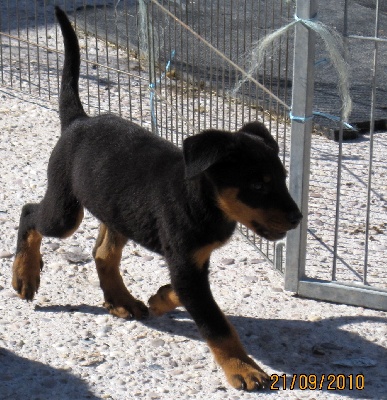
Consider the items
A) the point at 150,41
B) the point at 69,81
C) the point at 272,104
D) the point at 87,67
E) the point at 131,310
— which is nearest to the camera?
the point at 131,310

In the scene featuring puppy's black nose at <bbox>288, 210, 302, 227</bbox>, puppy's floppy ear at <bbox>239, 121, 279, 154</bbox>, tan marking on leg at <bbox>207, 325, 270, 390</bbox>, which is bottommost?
tan marking on leg at <bbox>207, 325, 270, 390</bbox>

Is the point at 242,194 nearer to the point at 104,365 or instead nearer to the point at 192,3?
the point at 104,365

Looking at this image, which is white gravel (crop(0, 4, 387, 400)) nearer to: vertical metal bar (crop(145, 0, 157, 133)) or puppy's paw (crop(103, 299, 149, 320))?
puppy's paw (crop(103, 299, 149, 320))

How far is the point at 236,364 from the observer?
144 inches

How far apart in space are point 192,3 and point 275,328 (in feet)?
7.05

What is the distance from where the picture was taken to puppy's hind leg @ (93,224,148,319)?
426 cm

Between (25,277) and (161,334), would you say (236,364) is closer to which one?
(161,334)

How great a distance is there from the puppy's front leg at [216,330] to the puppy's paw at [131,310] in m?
0.53

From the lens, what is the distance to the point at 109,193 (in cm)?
400

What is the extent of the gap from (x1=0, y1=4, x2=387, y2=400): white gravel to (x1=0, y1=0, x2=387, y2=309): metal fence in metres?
0.06

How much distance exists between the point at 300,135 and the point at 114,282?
113 centimetres
